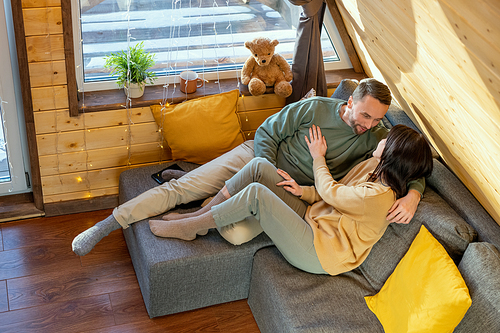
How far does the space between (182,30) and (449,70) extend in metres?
1.73

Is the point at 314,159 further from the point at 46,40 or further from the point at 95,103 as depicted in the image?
the point at 46,40

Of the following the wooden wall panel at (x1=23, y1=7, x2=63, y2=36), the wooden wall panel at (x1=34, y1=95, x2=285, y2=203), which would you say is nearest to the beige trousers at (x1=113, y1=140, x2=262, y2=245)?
the wooden wall panel at (x1=34, y1=95, x2=285, y2=203)

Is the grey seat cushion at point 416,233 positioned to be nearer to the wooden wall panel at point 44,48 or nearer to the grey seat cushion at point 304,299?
the grey seat cushion at point 304,299

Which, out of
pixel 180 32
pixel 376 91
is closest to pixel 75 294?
pixel 180 32

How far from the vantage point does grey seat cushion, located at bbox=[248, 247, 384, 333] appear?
184 centimetres

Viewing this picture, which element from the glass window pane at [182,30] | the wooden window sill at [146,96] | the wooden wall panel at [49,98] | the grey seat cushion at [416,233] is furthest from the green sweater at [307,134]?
the wooden wall panel at [49,98]

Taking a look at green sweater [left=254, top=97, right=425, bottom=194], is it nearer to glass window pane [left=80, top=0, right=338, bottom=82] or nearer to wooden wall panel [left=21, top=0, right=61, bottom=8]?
glass window pane [left=80, top=0, right=338, bottom=82]

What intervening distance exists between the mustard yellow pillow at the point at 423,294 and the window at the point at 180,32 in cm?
163

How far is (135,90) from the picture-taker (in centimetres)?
257

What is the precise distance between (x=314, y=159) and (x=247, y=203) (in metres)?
0.44

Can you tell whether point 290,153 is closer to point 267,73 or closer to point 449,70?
point 267,73

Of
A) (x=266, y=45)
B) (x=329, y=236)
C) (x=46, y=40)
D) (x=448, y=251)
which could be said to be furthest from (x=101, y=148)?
(x=448, y=251)

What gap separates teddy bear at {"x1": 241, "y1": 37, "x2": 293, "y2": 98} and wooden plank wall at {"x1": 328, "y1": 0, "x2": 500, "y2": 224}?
48cm

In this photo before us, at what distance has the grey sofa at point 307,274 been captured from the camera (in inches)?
70.3
